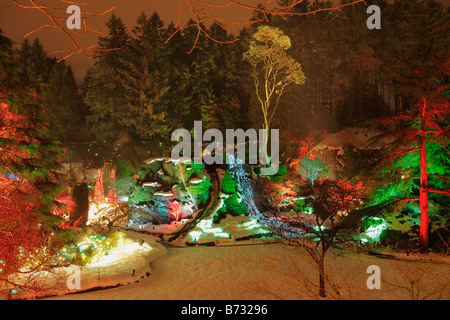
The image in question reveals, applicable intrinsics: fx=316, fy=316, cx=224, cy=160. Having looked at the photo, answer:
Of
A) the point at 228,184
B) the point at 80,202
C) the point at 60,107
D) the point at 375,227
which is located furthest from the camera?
the point at 60,107

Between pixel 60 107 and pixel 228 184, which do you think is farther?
pixel 60 107

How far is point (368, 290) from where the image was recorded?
9492 mm

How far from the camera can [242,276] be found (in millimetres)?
10945

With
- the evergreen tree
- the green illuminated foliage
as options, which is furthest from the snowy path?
the evergreen tree

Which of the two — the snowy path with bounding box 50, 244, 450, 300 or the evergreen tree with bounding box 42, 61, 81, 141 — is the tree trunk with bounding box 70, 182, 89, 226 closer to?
the snowy path with bounding box 50, 244, 450, 300

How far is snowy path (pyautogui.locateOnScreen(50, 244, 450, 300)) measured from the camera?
30.1ft

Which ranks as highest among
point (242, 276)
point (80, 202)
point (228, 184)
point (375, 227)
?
point (228, 184)

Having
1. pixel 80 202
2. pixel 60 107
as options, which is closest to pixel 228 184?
pixel 80 202

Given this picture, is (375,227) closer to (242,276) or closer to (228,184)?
(242,276)

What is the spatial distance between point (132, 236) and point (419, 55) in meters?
15.3

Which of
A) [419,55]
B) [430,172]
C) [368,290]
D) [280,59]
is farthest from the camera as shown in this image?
[280,59]

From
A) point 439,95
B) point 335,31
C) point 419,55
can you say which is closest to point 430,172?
point 439,95

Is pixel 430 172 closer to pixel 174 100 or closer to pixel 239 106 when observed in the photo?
pixel 239 106

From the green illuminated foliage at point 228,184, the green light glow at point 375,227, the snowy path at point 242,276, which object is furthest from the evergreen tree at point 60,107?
the green light glow at point 375,227
